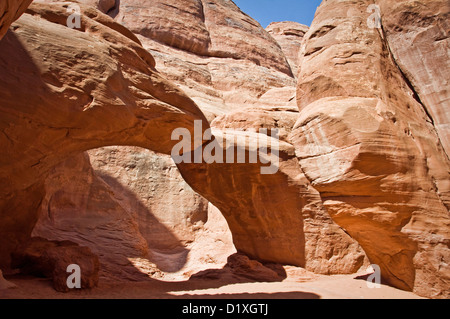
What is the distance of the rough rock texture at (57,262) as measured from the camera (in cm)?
550

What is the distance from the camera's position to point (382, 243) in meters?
5.79

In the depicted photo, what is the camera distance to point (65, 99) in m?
4.93

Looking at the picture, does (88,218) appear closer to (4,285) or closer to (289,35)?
(4,285)

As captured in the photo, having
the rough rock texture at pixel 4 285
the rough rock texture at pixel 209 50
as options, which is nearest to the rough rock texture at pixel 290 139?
the rough rock texture at pixel 4 285

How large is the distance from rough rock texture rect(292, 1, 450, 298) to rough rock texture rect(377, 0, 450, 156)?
194mm

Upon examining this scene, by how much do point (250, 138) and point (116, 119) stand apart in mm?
3070

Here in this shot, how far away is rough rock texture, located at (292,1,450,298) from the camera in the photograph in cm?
534

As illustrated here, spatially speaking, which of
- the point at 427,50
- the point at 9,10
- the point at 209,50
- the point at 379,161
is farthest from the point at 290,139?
the point at 209,50

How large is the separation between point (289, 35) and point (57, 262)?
27.4 metres

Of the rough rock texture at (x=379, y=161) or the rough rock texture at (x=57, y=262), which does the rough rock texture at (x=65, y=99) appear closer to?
the rough rock texture at (x=57, y=262)

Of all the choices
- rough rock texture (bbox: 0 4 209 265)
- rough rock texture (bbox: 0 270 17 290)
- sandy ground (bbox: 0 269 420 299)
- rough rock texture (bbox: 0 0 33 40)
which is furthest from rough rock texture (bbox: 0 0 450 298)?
rough rock texture (bbox: 0 0 33 40)

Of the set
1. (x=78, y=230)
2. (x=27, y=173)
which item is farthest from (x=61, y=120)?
(x=78, y=230)

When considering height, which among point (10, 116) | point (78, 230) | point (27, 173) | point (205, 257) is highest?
point (10, 116)

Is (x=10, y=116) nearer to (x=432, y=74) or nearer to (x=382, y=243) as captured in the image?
(x=382, y=243)
